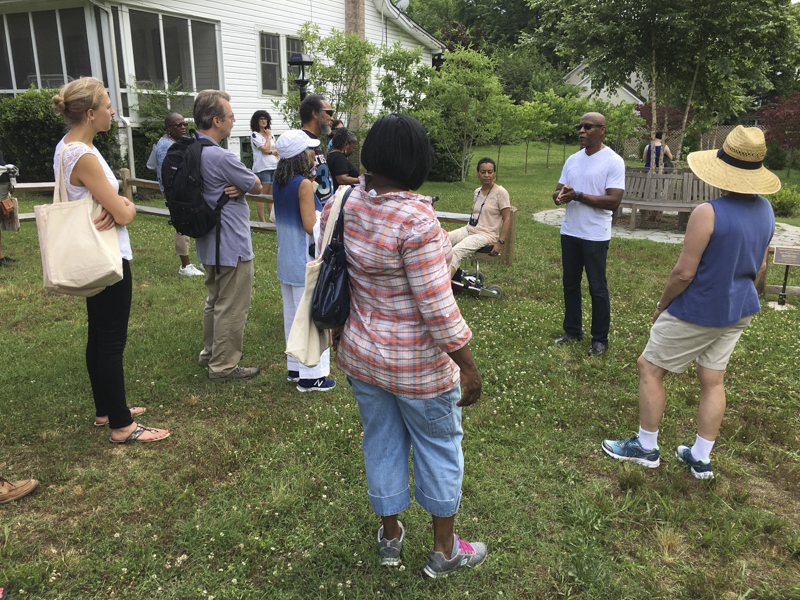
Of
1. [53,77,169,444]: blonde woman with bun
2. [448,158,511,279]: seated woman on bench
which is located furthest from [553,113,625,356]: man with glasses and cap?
[53,77,169,444]: blonde woman with bun

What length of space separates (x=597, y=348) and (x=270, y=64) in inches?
620

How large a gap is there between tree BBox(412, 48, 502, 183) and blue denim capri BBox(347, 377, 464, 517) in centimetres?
1667

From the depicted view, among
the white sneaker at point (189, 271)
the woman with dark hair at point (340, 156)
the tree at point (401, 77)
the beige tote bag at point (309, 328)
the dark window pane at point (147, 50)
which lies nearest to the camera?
the beige tote bag at point (309, 328)

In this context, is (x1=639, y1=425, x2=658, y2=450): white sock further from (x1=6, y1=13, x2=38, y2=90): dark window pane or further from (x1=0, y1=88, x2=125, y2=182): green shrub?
(x1=6, y1=13, x2=38, y2=90): dark window pane

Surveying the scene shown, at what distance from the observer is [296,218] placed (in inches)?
181

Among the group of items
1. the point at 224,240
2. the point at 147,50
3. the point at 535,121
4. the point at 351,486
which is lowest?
the point at 351,486

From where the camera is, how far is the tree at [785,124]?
23469mm

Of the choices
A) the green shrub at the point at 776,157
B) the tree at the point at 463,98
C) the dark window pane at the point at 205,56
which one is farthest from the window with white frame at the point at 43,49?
the green shrub at the point at 776,157

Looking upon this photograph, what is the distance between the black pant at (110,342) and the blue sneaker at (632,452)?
3.32 meters

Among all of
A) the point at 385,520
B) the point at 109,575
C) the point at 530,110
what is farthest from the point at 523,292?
the point at 530,110

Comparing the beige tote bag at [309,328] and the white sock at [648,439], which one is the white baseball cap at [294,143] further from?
the white sock at [648,439]

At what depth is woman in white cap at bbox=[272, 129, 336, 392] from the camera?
4418mm

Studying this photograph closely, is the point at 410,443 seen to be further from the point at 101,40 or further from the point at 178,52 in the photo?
the point at 178,52

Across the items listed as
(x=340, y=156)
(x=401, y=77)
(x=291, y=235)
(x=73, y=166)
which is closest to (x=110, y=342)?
(x=73, y=166)
